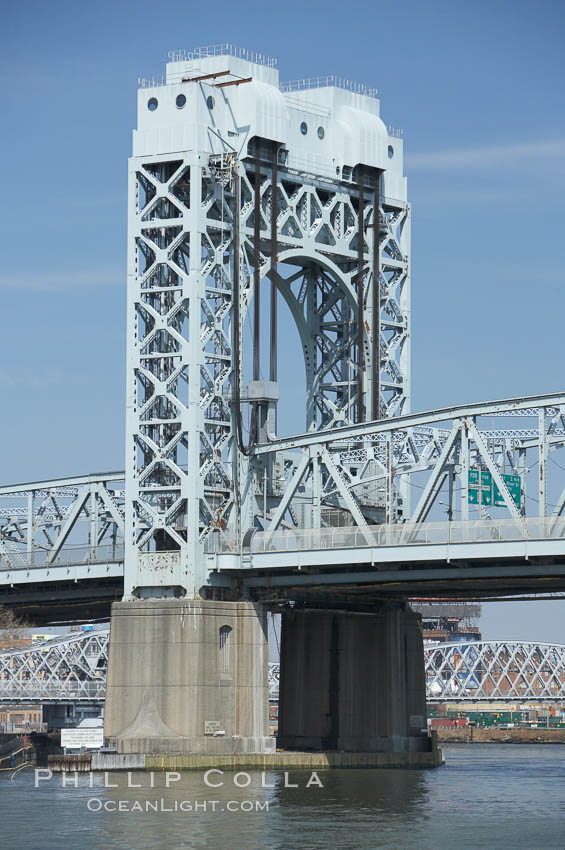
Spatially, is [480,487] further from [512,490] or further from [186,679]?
[186,679]

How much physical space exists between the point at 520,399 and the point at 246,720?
979 inches

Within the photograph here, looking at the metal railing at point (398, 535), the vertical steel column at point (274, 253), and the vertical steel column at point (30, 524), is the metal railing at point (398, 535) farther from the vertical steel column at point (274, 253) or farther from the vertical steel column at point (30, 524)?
the vertical steel column at point (30, 524)

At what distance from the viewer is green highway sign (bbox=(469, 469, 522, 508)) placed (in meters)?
98.9

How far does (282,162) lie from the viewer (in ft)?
374

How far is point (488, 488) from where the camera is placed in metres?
99.6

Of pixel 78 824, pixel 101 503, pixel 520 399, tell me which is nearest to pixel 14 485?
pixel 101 503

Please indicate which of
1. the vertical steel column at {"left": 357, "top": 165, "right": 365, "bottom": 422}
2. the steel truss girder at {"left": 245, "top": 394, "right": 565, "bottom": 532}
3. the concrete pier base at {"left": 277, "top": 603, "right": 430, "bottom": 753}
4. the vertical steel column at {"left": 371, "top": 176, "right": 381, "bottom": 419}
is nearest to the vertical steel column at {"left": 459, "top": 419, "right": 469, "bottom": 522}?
the steel truss girder at {"left": 245, "top": 394, "right": 565, "bottom": 532}

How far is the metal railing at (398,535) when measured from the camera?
9406 centimetres

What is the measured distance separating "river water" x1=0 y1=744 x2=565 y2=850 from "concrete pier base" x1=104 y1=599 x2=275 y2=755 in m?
3.89

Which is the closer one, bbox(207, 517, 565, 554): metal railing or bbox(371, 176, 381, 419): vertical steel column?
bbox(207, 517, 565, 554): metal railing

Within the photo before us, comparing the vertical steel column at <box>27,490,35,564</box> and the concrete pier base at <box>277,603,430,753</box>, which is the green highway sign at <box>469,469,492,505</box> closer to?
the concrete pier base at <box>277,603,430,753</box>

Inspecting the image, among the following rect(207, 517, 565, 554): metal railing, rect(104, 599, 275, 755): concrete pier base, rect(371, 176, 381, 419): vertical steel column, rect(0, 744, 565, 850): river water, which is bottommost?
rect(0, 744, 565, 850): river water

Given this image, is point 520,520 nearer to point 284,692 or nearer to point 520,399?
point 520,399

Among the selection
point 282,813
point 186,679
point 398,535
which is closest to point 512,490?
point 398,535
